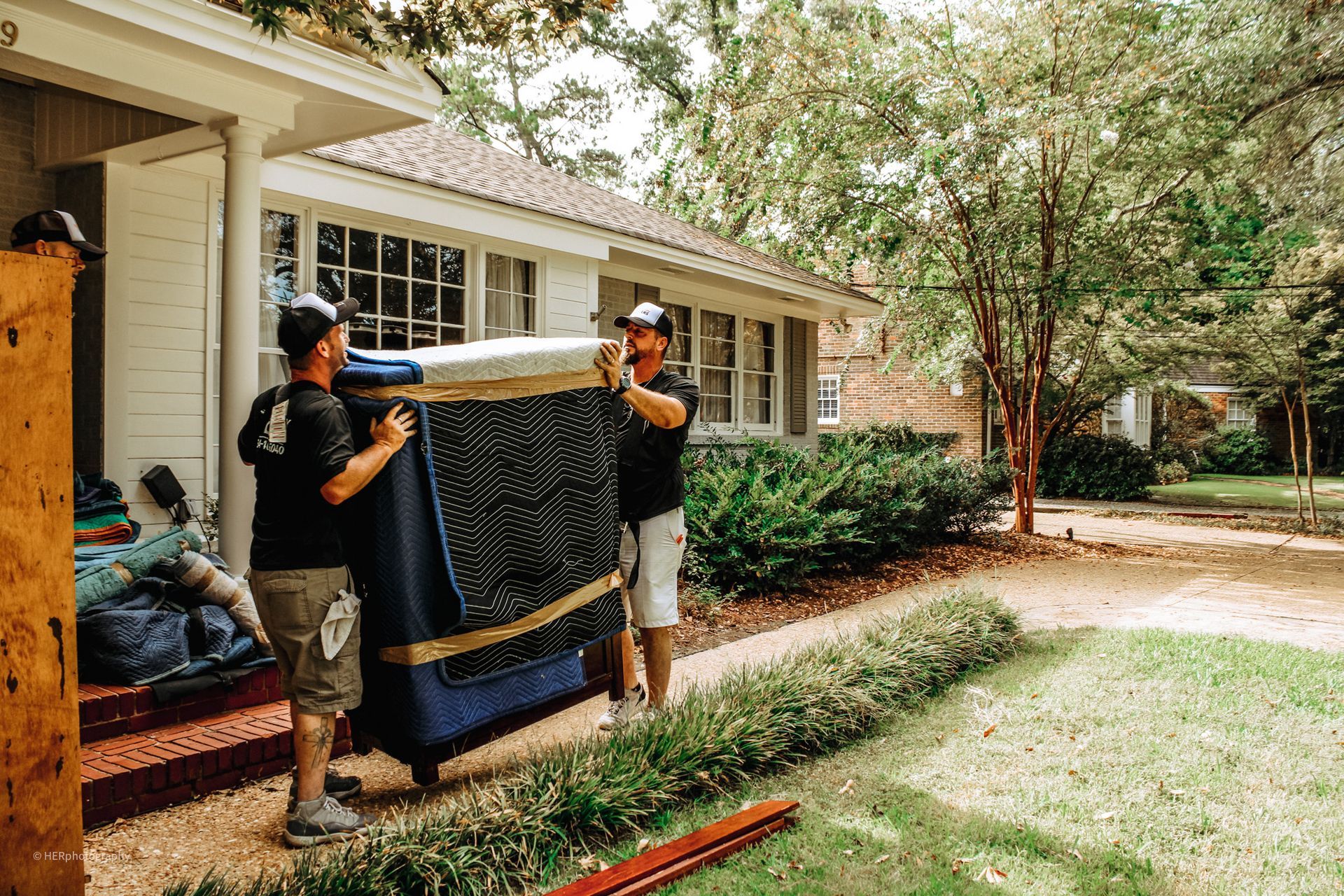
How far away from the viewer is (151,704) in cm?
380

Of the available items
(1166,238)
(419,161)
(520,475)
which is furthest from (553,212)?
(1166,238)

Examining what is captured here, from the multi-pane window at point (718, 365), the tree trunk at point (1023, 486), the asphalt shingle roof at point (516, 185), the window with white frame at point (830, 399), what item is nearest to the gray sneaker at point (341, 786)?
the asphalt shingle roof at point (516, 185)

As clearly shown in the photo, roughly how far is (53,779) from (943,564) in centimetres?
977

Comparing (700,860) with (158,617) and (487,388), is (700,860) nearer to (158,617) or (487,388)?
(487,388)

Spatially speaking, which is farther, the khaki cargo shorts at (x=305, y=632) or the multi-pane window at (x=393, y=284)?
the multi-pane window at (x=393, y=284)

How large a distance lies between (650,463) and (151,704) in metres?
2.26

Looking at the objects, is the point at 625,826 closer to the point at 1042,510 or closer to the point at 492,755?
the point at 492,755

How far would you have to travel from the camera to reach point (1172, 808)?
3.64m

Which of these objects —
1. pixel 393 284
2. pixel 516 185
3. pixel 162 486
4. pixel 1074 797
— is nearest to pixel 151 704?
pixel 162 486

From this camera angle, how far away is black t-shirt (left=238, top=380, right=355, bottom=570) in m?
3.02

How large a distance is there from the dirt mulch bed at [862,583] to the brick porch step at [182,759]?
2.86 meters

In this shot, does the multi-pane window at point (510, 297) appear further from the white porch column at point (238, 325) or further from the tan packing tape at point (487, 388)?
the tan packing tape at point (487, 388)

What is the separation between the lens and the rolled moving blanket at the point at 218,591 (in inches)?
171

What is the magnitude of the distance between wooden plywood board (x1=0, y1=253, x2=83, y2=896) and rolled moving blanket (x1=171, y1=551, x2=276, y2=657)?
7.85 feet
